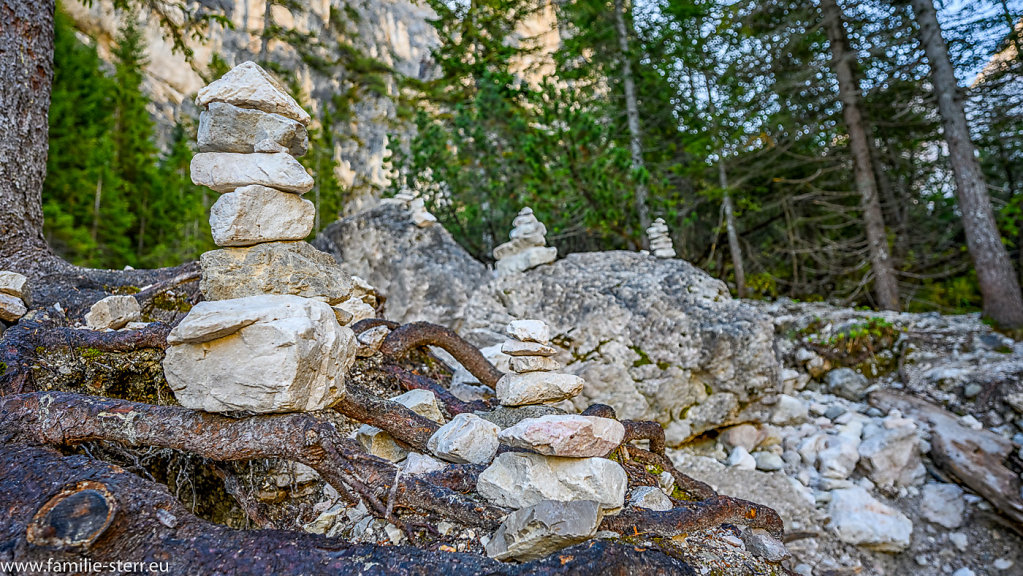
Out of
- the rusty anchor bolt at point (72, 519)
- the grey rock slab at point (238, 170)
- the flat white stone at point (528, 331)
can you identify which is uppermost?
the grey rock slab at point (238, 170)

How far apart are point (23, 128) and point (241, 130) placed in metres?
3.03

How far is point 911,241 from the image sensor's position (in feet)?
36.9

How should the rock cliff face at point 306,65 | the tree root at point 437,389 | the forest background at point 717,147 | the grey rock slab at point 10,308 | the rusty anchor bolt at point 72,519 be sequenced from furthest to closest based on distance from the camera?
the rock cliff face at point 306,65 → the forest background at point 717,147 → the tree root at point 437,389 → the grey rock slab at point 10,308 → the rusty anchor bolt at point 72,519

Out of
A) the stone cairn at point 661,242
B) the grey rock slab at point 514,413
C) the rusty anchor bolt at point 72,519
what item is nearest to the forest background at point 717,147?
the stone cairn at point 661,242

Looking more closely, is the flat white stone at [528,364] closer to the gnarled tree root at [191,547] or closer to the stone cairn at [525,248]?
the gnarled tree root at [191,547]

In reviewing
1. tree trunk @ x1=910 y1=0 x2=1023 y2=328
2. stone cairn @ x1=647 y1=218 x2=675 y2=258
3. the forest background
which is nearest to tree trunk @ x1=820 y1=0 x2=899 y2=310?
the forest background

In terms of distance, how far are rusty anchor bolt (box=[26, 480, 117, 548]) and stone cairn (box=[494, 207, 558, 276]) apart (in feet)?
15.5

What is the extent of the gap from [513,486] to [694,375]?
3647 millimetres

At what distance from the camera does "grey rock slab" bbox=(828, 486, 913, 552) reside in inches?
158

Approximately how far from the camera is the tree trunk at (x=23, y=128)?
356 centimetres

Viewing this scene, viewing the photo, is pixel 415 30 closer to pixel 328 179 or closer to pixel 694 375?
pixel 328 179

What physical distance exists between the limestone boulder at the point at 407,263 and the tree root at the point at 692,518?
3.79 metres

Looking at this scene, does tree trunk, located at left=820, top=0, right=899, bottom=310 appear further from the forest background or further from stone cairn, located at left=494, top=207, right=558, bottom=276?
stone cairn, located at left=494, top=207, right=558, bottom=276

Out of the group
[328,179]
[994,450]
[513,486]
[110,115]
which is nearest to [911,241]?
[994,450]
